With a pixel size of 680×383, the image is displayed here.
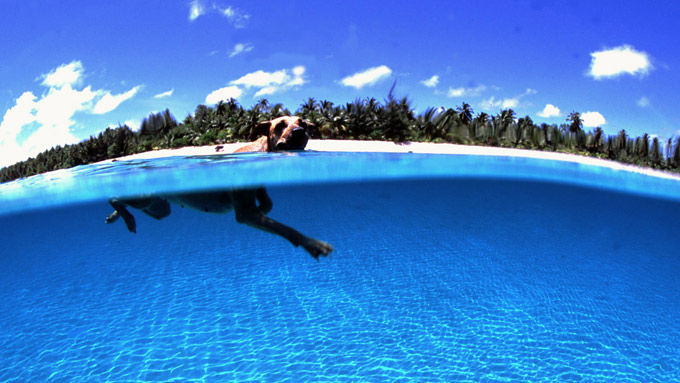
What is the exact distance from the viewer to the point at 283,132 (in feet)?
24.3

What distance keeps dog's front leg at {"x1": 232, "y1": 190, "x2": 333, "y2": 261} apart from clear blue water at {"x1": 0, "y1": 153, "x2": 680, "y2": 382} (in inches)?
77.9

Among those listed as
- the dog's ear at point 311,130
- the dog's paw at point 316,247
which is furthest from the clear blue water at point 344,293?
the dog's paw at point 316,247

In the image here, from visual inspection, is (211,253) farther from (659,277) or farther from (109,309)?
(659,277)

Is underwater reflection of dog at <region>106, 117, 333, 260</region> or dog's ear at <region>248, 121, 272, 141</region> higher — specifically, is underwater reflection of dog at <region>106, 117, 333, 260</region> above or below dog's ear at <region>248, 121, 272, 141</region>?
below

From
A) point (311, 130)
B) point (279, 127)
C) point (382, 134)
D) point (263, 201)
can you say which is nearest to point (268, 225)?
point (263, 201)

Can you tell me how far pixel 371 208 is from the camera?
22438mm

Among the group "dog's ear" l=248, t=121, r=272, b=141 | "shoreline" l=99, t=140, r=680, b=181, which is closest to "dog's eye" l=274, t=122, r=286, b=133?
"dog's ear" l=248, t=121, r=272, b=141

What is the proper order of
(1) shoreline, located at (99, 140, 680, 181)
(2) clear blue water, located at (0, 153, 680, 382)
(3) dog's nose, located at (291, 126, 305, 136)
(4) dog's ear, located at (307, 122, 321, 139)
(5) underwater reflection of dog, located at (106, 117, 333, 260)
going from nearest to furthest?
(5) underwater reflection of dog, located at (106, 117, 333, 260) → (2) clear blue water, located at (0, 153, 680, 382) → (3) dog's nose, located at (291, 126, 305, 136) → (4) dog's ear, located at (307, 122, 321, 139) → (1) shoreline, located at (99, 140, 680, 181)

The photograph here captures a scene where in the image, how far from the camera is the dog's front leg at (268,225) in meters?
2.94

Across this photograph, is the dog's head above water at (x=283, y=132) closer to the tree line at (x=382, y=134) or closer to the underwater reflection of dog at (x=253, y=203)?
the underwater reflection of dog at (x=253, y=203)

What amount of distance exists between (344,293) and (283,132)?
3.92 metres

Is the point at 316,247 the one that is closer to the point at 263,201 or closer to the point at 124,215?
the point at 263,201

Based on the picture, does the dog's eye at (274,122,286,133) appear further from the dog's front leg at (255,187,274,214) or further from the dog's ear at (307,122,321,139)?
the dog's front leg at (255,187,274,214)

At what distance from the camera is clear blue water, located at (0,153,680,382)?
5961 mm
